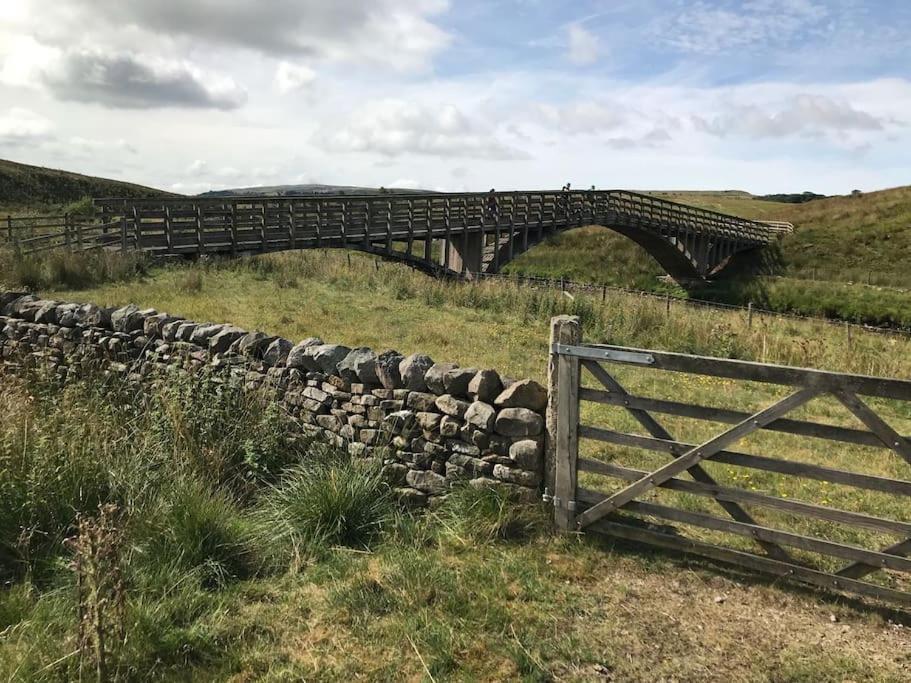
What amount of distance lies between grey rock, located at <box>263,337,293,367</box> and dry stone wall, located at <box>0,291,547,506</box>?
0.01 meters

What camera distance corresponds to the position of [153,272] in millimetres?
15070

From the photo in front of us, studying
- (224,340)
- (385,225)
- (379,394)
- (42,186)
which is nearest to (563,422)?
(379,394)

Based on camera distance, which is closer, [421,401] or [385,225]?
[421,401]

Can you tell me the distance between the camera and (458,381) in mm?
5016

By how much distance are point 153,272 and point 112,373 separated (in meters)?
8.75

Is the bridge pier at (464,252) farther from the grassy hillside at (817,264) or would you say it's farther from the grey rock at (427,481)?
the grey rock at (427,481)

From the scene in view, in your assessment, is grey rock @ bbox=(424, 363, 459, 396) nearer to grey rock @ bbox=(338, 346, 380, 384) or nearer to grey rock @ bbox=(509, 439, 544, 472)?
grey rock @ bbox=(338, 346, 380, 384)

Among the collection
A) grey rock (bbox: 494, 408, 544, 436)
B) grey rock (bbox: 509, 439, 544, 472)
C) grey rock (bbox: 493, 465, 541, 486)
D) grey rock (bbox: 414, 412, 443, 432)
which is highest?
grey rock (bbox: 494, 408, 544, 436)

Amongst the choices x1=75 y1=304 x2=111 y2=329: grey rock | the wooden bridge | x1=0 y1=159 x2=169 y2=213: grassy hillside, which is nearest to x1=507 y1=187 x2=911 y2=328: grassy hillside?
the wooden bridge

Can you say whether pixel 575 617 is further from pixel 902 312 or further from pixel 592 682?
pixel 902 312

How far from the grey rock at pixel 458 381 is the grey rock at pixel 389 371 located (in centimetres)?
52

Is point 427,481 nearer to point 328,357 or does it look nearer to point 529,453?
point 529,453

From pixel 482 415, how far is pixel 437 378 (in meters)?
0.51

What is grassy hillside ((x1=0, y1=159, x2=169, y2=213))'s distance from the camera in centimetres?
4628
